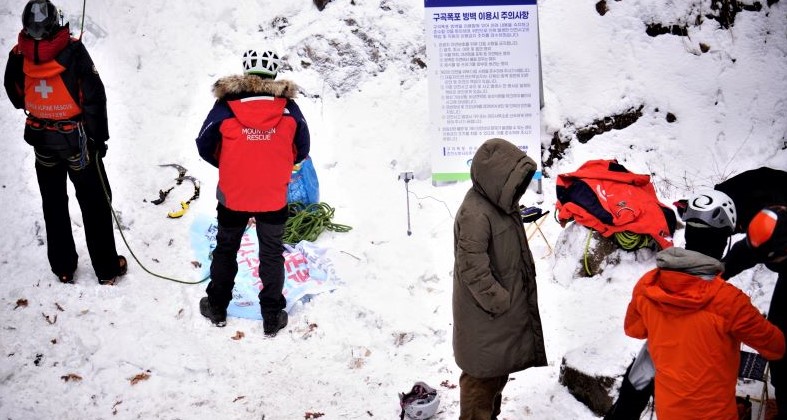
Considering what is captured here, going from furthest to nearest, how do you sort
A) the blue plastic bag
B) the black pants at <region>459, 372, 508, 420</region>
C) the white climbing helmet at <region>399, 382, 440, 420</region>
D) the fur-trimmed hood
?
the blue plastic bag → the fur-trimmed hood → the white climbing helmet at <region>399, 382, 440, 420</region> → the black pants at <region>459, 372, 508, 420</region>

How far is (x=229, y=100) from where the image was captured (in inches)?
193

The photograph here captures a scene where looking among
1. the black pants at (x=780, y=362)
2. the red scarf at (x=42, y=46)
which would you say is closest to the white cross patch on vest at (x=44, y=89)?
the red scarf at (x=42, y=46)

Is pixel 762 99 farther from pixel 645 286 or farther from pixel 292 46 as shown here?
pixel 292 46

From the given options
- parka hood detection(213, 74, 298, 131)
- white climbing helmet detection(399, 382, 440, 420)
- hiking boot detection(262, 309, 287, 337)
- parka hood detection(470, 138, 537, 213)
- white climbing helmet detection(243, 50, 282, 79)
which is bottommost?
white climbing helmet detection(399, 382, 440, 420)

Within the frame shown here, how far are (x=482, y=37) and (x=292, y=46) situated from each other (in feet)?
10.6

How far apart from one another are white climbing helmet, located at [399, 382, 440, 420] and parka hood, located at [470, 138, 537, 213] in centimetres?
155

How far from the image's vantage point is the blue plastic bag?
23.1ft

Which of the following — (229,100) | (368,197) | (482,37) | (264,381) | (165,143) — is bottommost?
(264,381)

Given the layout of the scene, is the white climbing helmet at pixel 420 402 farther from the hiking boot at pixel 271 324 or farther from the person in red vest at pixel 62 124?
the person in red vest at pixel 62 124

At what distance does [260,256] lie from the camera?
538 cm

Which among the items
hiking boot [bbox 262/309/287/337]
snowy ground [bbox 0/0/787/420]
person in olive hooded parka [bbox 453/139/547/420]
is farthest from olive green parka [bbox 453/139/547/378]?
hiking boot [bbox 262/309/287/337]

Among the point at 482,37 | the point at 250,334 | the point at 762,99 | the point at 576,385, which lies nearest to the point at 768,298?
the point at 576,385

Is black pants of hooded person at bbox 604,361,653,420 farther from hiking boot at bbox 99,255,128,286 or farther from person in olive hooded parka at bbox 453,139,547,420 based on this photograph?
hiking boot at bbox 99,255,128,286

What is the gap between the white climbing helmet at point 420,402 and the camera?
4.29 meters
